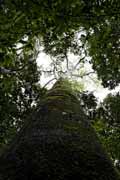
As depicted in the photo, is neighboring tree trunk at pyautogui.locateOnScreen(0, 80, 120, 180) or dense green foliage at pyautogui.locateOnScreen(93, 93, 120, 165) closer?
neighboring tree trunk at pyautogui.locateOnScreen(0, 80, 120, 180)

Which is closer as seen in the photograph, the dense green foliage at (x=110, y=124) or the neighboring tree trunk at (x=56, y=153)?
the neighboring tree trunk at (x=56, y=153)

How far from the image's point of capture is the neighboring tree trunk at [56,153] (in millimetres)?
3158

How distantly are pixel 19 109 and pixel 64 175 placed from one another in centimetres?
1057

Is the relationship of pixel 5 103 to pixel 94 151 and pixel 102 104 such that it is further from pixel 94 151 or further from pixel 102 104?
pixel 94 151

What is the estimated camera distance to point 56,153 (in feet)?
11.7

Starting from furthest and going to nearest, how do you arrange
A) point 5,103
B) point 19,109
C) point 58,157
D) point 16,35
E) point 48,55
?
point 48,55, point 19,109, point 5,103, point 16,35, point 58,157

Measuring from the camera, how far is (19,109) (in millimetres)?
13469

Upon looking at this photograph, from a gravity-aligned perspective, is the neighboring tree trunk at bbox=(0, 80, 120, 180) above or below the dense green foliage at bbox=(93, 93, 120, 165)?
below

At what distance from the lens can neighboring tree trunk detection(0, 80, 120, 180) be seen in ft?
10.4

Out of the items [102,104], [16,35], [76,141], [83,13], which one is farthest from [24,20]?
[102,104]

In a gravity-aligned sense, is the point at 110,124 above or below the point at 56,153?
above

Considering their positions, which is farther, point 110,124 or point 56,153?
point 110,124

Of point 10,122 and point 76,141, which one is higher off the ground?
point 10,122

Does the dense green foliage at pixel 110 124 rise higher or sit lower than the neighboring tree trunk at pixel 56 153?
higher
